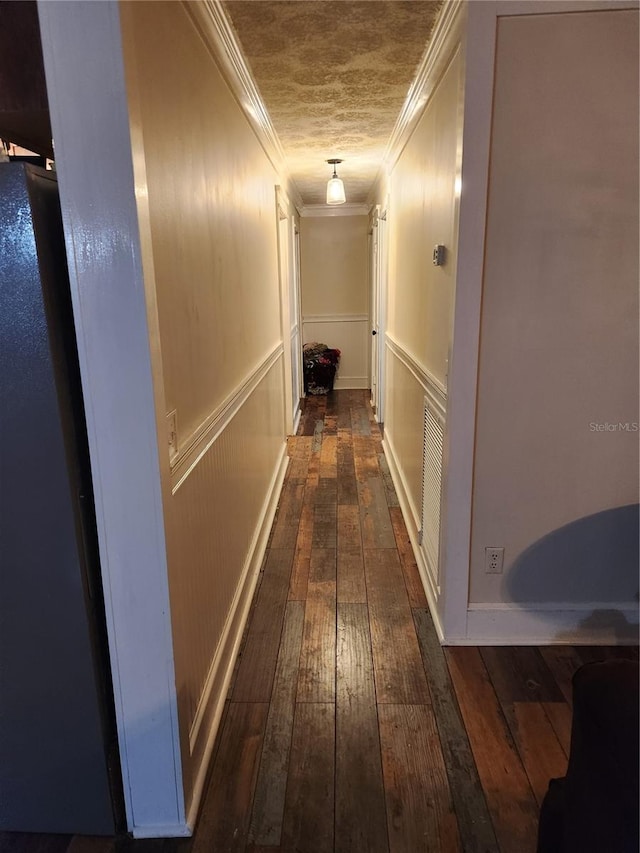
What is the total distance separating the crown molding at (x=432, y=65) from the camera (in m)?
1.71

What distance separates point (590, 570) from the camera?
78.8 inches

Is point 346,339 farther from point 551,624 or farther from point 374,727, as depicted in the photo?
point 374,727

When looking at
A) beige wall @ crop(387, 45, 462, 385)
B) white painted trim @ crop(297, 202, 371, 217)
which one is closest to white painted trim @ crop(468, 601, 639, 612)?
beige wall @ crop(387, 45, 462, 385)

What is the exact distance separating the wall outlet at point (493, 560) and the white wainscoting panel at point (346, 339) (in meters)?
5.08

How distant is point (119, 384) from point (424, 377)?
1.66m

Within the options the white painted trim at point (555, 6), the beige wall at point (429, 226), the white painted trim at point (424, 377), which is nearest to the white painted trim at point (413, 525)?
the white painted trim at point (424, 377)

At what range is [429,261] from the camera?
2.38 metres

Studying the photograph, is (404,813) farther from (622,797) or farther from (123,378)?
(123,378)

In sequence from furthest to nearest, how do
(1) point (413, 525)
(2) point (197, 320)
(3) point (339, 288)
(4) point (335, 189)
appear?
(3) point (339, 288) < (4) point (335, 189) < (1) point (413, 525) < (2) point (197, 320)

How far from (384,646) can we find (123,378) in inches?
58.3

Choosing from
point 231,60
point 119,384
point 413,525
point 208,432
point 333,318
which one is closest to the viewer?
point 119,384

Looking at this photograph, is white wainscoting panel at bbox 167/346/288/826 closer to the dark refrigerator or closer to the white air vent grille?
the dark refrigerator

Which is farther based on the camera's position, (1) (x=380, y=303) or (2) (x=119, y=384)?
(1) (x=380, y=303)

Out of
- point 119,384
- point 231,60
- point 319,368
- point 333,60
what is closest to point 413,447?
point 333,60
